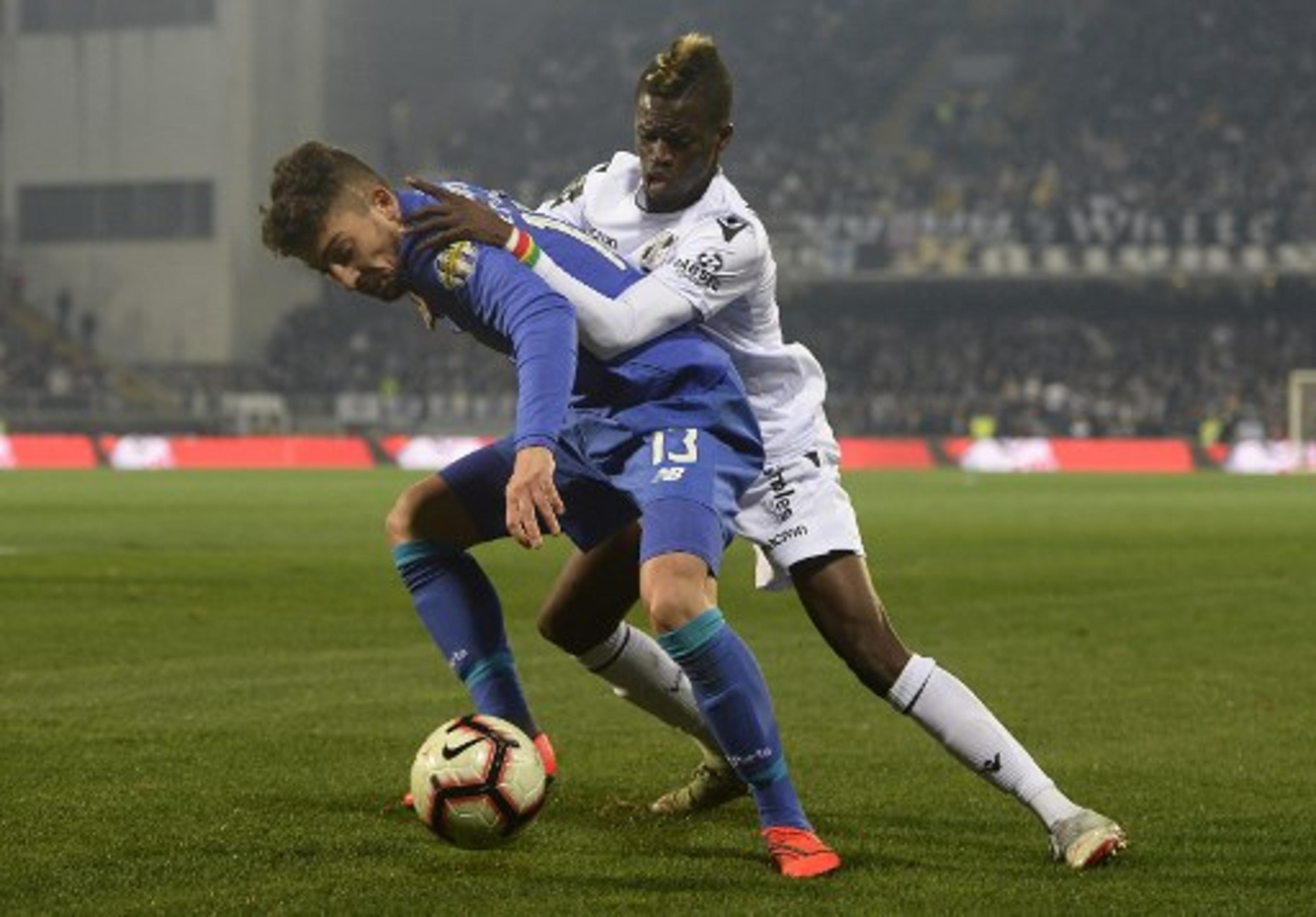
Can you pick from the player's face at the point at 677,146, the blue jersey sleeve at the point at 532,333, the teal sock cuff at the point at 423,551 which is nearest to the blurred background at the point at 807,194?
the teal sock cuff at the point at 423,551

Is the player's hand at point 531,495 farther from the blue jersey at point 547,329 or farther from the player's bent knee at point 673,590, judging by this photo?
the player's bent knee at point 673,590

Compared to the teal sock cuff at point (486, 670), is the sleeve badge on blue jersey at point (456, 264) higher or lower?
higher

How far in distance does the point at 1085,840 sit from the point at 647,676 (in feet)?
5.54

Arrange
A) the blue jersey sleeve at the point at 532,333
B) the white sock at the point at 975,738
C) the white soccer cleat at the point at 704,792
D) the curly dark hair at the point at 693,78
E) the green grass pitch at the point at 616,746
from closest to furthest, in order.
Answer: the blue jersey sleeve at the point at 532,333
the green grass pitch at the point at 616,746
the white sock at the point at 975,738
the curly dark hair at the point at 693,78
the white soccer cleat at the point at 704,792

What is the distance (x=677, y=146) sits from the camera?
6.82 m

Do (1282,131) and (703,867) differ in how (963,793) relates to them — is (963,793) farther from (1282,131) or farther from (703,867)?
(1282,131)

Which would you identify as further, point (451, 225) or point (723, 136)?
point (723, 136)

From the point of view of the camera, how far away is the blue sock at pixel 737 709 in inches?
245

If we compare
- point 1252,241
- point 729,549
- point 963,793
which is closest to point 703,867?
point 963,793

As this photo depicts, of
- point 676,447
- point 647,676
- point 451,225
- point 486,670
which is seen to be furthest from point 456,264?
point 647,676

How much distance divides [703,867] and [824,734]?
341 cm

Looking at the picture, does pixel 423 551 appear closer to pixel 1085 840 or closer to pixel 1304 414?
pixel 1085 840

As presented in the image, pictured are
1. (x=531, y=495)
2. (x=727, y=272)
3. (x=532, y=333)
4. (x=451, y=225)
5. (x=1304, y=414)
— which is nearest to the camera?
(x=531, y=495)

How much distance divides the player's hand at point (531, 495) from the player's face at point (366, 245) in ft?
2.12
